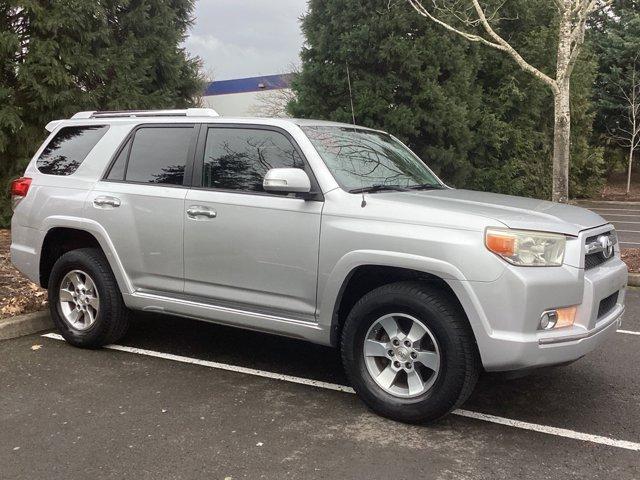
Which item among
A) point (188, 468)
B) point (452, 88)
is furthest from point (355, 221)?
point (452, 88)

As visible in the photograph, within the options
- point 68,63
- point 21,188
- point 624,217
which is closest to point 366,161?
point 21,188

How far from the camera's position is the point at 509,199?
173 inches

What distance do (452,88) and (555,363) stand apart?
13016 millimetres

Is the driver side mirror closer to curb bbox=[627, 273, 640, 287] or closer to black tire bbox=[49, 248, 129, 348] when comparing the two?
black tire bbox=[49, 248, 129, 348]

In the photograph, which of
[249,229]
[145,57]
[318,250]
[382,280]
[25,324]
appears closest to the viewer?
[318,250]

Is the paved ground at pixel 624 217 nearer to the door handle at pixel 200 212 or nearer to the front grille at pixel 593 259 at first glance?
the front grille at pixel 593 259

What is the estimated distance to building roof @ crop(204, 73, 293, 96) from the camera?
41.8 metres

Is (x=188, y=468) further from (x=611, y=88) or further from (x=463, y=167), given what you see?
(x=611, y=88)

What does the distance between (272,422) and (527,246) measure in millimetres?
1832

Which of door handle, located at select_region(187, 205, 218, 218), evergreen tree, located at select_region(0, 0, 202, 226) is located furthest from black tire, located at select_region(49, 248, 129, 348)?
evergreen tree, located at select_region(0, 0, 202, 226)

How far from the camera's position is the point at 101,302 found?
5.06 meters

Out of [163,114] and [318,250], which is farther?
[163,114]

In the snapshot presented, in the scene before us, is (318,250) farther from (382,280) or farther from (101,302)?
(101,302)

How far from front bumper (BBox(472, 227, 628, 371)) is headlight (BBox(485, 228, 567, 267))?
5cm
